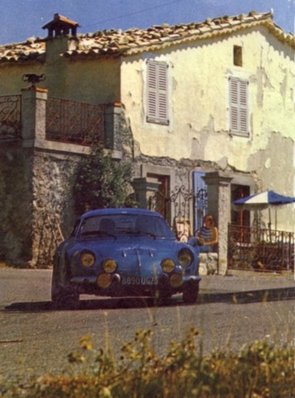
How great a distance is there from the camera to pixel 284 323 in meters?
6.82

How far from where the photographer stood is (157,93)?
1379cm

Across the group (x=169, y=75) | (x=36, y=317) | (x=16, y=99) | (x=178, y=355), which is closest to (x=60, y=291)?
(x=36, y=317)

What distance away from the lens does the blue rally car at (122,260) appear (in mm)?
6959

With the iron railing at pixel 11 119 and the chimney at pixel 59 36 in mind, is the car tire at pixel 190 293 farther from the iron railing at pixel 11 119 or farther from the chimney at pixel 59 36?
the chimney at pixel 59 36

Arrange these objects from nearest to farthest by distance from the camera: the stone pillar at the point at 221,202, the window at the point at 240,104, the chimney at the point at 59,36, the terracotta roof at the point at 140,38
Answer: the chimney at the point at 59,36 → the terracotta roof at the point at 140,38 → the window at the point at 240,104 → the stone pillar at the point at 221,202

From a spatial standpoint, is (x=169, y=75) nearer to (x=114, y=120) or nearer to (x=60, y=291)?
(x=114, y=120)

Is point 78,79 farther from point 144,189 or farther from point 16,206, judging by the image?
point 16,206

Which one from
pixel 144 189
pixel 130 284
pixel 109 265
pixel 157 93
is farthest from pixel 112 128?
pixel 157 93

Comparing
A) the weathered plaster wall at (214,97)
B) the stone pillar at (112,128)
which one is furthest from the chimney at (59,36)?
the weathered plaster wall at (214,97)

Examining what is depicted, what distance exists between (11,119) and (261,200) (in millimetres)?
5475

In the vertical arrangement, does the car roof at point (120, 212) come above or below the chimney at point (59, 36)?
below

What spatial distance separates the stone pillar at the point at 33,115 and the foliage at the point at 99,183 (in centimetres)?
38

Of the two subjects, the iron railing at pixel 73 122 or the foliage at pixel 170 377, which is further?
the iron railing at pixel 73 122

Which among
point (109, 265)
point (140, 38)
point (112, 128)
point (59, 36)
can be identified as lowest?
point (109, 265)
